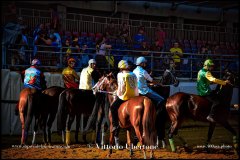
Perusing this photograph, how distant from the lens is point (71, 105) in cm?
1600

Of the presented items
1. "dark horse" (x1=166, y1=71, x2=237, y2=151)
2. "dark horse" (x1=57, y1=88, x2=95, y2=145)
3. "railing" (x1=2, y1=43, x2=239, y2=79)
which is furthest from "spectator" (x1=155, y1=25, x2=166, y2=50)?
"dark horse" (x1=166, y1=71, x2=237, y2=151)

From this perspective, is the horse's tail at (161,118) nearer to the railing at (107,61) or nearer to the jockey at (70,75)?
the jockey at (70,75)

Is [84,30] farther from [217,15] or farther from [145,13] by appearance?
[217,15]

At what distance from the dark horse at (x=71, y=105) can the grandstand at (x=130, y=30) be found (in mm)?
3007

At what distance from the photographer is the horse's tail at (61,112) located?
606 inches

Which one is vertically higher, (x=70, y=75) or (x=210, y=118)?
(x=70, y=75)

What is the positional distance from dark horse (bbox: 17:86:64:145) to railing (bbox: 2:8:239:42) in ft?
18.2

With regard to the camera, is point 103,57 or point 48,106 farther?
point 103,57

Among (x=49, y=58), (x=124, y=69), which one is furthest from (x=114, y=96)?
(x=49, y=58)

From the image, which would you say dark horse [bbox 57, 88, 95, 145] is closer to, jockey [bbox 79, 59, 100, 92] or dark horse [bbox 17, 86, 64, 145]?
jockey [bbox 79, 59, 100, 92]

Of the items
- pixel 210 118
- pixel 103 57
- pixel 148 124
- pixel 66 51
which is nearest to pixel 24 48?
pixel 66 51

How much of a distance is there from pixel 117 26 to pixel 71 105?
8.75m

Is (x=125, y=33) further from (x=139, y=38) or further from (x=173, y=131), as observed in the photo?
(x=173, y=131)

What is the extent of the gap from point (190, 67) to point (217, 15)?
11431mm
